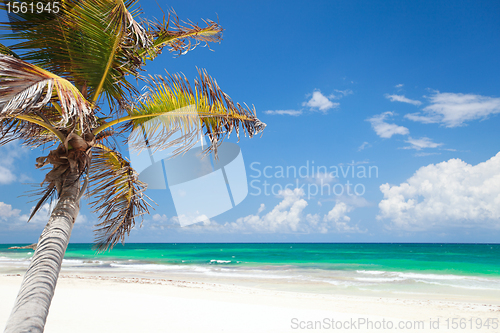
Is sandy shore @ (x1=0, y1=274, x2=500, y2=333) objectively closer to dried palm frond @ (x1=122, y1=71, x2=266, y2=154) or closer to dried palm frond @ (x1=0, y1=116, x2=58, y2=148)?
dried palm frond @ (x1=0, y1=116, x2=58, y2=148)

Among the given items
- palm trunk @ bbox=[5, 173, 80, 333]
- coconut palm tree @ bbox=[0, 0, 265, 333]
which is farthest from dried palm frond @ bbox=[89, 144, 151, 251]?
palm trunk @ bbox=[5, 173, 80, 333]

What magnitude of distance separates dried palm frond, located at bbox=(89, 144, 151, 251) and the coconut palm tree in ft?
0.10

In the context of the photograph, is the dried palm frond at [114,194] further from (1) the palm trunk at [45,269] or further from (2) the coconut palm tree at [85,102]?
(1) the palm trunk at [45,269]

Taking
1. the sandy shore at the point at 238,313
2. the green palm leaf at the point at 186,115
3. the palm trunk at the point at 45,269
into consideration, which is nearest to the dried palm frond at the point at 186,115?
the green palm leaf at the point at 186,115

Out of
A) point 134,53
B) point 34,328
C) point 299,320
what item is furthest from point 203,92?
point 299,320

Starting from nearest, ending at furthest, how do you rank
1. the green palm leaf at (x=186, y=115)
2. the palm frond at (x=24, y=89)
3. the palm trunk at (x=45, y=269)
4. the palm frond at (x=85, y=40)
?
the palm frond at (x=24, y=89)
the palm trunk at (x=45, y=269)
the palm frond at (x=85, y=40)
the green palm leaf at (x=186, y=115)

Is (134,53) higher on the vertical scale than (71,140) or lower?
higher

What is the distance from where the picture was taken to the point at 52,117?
3.57 metres

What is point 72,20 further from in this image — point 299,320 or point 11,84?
point 299,320

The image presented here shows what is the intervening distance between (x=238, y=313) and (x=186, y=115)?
5.59 m

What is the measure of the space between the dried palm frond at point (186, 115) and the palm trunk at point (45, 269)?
983mm

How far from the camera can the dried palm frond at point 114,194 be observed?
160 inches

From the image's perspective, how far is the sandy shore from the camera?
6.05 metres

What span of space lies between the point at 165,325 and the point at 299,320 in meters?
2.86
